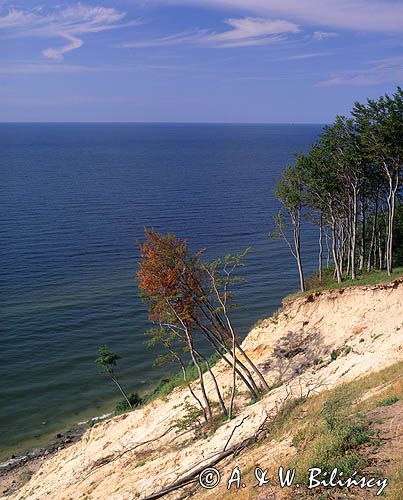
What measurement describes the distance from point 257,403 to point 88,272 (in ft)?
149

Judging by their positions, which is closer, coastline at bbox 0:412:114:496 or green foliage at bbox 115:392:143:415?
coastline at bbox 0:412:114:496

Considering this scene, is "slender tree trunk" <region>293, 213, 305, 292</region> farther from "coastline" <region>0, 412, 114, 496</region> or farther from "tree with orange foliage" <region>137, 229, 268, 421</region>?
"coastline" <region>0, 412, 114, 496</region>

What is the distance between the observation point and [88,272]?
68188 millimetres

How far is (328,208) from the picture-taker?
153 ft

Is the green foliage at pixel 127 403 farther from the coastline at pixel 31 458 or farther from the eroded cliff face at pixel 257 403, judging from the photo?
the eroded cliff face at pixel 257 403

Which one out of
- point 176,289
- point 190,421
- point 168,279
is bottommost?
point 190,421

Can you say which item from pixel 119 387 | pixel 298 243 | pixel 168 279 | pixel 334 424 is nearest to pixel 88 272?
pixel 119 387

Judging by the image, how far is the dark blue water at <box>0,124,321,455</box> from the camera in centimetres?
4316

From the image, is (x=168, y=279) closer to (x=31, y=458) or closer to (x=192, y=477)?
(x=192, y=477)

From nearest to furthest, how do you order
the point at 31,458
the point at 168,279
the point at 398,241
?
the point at 168,279 < the point at 31,458 < the point at 398,241

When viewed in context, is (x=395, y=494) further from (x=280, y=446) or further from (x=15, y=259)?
(x=15, y=259)

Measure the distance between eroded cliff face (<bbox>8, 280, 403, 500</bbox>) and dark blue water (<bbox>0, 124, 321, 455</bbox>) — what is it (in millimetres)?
8442

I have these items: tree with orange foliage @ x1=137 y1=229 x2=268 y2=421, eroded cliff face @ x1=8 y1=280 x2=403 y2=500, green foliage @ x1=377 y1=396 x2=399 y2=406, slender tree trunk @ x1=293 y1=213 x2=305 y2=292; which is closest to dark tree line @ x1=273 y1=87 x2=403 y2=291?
slender tree trunk @ x1=293 y1=213 x2=305 y2=292

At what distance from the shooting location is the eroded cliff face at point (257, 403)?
2278 centimetres
